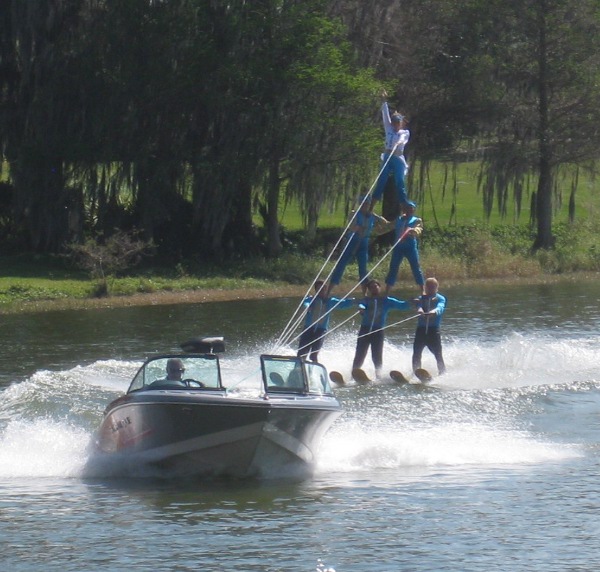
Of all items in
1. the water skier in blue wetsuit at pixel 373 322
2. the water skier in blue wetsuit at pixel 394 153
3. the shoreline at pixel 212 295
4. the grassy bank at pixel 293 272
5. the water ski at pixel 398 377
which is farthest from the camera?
the grassy bank at pixel 293 272

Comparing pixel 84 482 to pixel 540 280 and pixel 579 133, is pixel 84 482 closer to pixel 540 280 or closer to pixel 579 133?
pixel 540 280

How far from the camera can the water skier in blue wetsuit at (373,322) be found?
2127 centimetres

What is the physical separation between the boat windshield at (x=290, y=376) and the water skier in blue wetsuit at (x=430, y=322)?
21.2 feet

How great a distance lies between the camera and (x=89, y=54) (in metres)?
41.1

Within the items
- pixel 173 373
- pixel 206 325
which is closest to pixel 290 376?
pixel 173 373

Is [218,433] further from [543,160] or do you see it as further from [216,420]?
[543,160]

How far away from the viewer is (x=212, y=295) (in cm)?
3781

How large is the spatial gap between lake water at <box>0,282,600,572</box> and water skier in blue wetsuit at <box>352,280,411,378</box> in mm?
Result: 792

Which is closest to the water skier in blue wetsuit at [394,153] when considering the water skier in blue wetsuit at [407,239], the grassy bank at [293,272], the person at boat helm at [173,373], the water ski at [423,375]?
the water skier in blue wetsuit at [407,239]

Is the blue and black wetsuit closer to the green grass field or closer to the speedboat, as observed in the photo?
the speedboat

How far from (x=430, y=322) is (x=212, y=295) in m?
17.4

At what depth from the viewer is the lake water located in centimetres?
1133

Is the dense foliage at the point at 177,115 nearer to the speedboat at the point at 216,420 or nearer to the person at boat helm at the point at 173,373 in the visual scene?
the speedboat at the point at 216,420

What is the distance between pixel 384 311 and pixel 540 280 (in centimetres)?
2358
